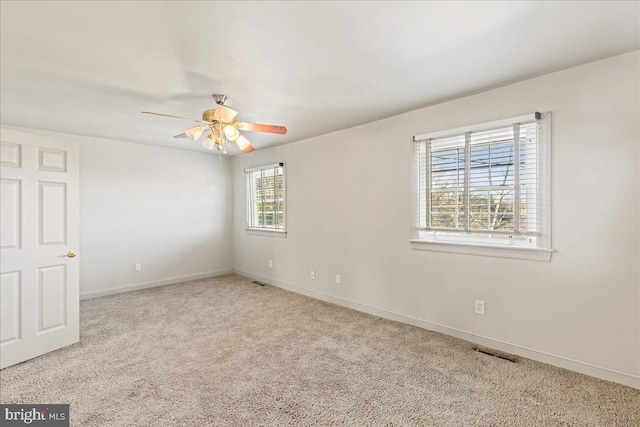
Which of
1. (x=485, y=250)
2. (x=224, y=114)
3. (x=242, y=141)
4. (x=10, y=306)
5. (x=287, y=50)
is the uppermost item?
(x=287, y=50)

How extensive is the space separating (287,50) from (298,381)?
240 cm

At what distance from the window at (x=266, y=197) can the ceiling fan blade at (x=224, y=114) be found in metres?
2.33

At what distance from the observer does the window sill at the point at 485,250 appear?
8.59 feet

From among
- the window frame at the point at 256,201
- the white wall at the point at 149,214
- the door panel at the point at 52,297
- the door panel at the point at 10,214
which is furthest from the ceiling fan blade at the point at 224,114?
the white wall at the point at 149,214

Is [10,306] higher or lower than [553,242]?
lower

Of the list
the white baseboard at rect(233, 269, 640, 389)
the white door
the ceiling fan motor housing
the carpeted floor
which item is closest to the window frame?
the white baseboard at rect(233, 269, 640, 389)

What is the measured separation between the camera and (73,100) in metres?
3.11

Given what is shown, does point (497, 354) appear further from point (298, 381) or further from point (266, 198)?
point (266, 198)

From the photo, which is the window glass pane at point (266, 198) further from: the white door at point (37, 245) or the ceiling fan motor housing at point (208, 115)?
Answer: the white door at point (37, 245)

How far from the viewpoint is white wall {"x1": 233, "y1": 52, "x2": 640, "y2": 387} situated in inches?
89.2

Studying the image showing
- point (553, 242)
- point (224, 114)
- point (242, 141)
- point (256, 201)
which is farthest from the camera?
point (256, 201)

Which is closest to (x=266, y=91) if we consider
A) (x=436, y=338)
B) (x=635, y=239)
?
(x=436, y=338)

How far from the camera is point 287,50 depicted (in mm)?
2146

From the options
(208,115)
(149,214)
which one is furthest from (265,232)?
(208,115)
